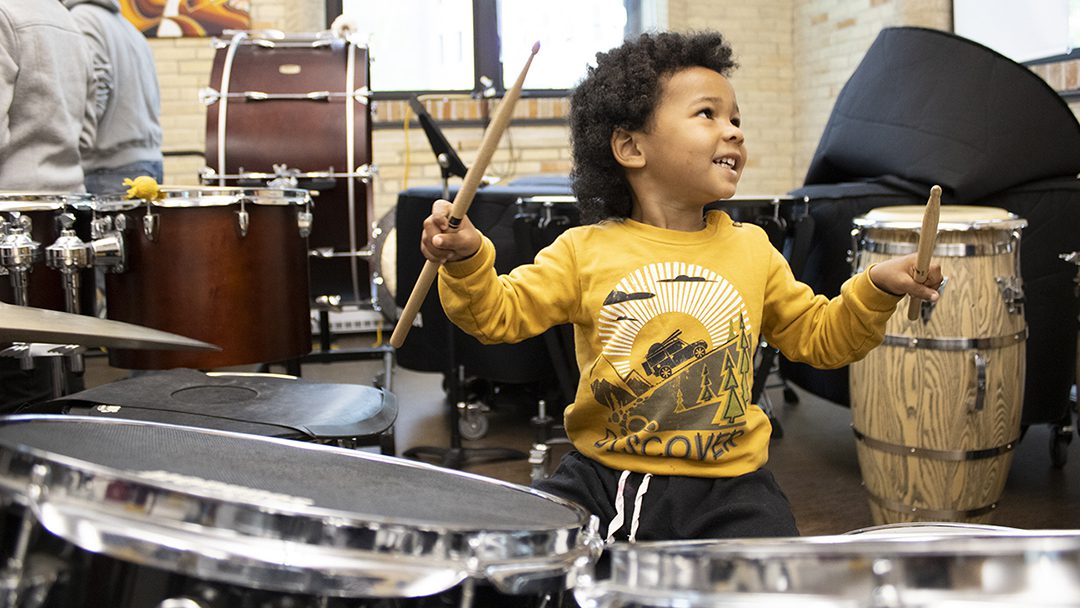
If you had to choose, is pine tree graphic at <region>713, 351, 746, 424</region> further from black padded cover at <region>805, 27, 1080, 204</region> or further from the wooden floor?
black padded cover at <region>805, 27, 1080, 204</region>

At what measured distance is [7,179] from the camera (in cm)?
262

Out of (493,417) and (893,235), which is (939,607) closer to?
(893,235)

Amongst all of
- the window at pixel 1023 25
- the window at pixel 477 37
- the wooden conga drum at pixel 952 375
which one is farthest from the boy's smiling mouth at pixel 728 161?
the window at pixel 477 37

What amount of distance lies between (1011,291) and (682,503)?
4.29ft

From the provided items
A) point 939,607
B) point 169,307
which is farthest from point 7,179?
point 939,607

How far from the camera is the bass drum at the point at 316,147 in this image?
3.62 m

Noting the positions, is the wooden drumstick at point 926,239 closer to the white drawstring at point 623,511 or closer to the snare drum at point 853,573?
Answer: the white drawstring at point 623,511

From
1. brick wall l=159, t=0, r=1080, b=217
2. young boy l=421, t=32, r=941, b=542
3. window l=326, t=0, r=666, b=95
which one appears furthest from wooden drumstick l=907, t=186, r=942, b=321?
window l=326, t=0, r=666, b=95

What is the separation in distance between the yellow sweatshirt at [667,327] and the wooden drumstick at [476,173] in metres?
0.18

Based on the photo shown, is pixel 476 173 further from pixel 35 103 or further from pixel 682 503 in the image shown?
pixel 35 103

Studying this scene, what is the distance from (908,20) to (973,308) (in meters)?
3.40

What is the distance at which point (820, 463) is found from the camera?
119 inches

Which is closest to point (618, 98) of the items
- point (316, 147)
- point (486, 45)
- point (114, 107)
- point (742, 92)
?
point (316, 147)

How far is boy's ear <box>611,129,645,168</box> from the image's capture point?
1546mm
